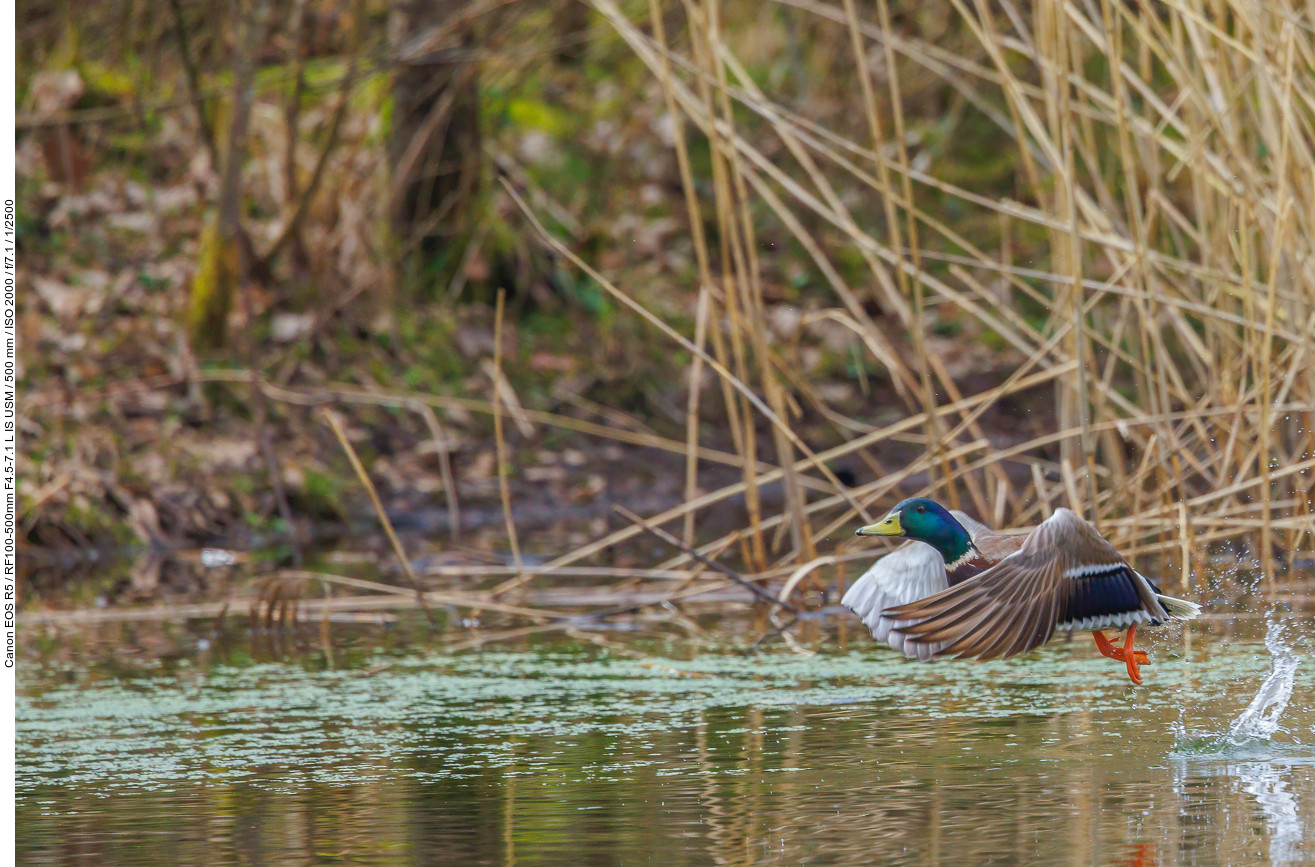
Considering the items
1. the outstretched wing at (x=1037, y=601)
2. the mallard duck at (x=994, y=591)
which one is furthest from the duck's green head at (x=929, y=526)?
the outstretched wing at (x=1037, y=601)

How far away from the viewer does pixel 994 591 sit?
373 centimetres

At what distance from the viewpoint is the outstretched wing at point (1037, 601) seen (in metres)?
3.64

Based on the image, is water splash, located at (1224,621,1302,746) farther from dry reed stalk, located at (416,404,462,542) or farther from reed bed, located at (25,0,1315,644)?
dry reed stalk, located at (416,404,462,542)

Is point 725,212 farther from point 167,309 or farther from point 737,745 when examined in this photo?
point 167,309

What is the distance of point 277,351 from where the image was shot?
33.3 ft

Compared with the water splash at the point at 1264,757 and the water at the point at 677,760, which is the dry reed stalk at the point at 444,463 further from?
the water splash at the point at 1264,757

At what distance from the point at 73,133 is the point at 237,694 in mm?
7445

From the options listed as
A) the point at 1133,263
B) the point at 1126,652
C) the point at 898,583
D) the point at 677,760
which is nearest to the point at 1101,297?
the point at 1133,263

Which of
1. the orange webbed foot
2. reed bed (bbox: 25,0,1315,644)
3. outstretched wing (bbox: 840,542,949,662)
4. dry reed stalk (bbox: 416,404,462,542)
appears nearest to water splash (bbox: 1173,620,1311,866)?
the orange webbed foot

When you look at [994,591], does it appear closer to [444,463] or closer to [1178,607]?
[1178,607]

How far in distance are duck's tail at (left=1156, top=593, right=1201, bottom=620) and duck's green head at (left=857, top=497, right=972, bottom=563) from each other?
0.43 meters

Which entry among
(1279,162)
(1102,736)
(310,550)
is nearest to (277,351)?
(310,550)

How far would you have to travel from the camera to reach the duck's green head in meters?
4.01

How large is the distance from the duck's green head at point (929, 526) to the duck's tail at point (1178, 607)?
17.1 inches
